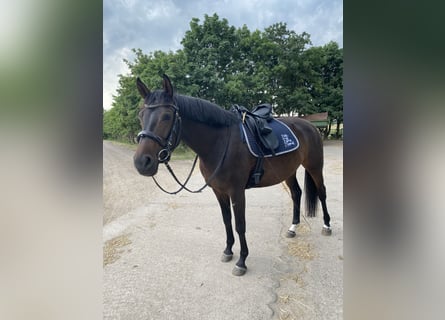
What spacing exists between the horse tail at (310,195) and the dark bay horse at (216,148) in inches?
4.3

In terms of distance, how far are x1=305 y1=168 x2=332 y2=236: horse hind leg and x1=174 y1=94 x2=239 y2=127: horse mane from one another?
1598 mm

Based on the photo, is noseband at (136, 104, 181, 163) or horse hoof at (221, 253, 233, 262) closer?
noseband at (136, 104, 181, 163)

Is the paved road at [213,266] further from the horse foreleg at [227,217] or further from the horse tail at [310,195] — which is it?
the horse tail at [310,195]

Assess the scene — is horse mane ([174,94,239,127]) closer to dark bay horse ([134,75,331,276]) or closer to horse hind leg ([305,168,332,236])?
dark bay horse ([134,75,331,276])

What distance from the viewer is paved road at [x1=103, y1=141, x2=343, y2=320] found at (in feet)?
5.54

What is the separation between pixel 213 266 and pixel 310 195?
175 centimetres

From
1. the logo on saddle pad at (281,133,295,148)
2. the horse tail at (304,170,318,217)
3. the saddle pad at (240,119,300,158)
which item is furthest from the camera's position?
the horse tail at (304,170,318,217)

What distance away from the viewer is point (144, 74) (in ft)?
24.4

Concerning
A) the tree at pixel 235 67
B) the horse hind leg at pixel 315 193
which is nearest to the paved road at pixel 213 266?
the horse hind leg at pixel 315 193

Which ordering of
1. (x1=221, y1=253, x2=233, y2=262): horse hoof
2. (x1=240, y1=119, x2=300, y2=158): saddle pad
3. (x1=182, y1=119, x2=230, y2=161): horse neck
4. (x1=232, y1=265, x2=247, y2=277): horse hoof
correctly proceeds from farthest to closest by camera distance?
(x1=221, y1=253, x2=233, y2=262): horse hoof, (x1=240, y1=119, x2=300, y2=158): saddle pad, (x1=232, y1=265, x2=247, y2=277): horse hoof, (x1=182, y1=119, x2=230, y2=161): horse neck

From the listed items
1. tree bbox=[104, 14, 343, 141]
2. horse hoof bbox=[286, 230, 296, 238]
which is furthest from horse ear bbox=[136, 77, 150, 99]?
tree bbox=[104, 14, 343, 141]
